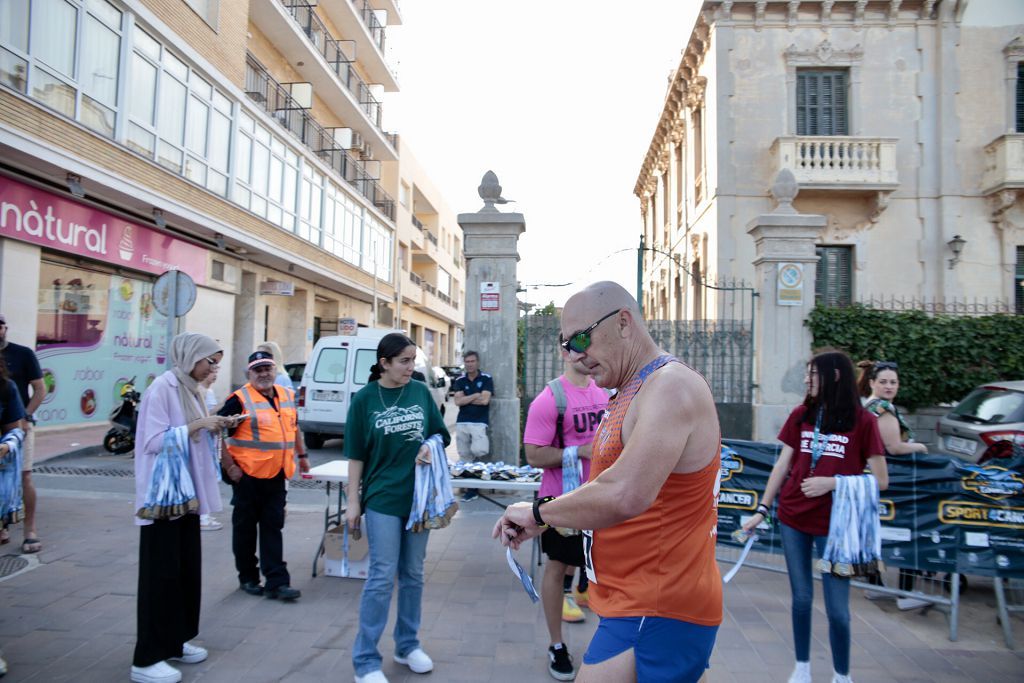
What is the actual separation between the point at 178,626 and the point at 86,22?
42.8 ft

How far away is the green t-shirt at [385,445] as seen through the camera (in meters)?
3.87

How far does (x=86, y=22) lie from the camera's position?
41.3ft

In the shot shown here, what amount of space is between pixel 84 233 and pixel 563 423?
1356 cm

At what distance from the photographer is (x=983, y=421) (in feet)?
26.1

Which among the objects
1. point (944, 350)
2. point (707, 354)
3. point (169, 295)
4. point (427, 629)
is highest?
point (169, 295)

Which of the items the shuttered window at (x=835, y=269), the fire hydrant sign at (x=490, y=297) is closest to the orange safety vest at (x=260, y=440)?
the fire hydrant sign at (x=490, y=297)

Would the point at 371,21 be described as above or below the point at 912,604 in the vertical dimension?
above

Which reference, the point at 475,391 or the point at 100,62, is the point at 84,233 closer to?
the point at 100,62

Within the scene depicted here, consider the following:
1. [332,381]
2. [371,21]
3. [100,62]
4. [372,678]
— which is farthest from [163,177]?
[371,21]

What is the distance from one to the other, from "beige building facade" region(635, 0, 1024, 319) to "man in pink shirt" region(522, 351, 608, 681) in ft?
44.1

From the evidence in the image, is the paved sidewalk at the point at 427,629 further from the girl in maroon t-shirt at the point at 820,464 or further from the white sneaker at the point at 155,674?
the girl in maroon t-shirt at the point at 820,464

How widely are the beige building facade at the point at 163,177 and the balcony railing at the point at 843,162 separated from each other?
14380 mm

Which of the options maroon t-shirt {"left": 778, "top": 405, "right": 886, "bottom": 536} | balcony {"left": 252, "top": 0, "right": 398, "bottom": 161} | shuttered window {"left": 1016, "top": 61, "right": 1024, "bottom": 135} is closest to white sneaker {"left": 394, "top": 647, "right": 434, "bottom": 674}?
maroon t-shirt {"left": 778, "top": 405, "right": 886, "bottom": 536}

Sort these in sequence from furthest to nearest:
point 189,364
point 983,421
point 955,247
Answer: point 955,247 < point 983,421 < point 189,364
